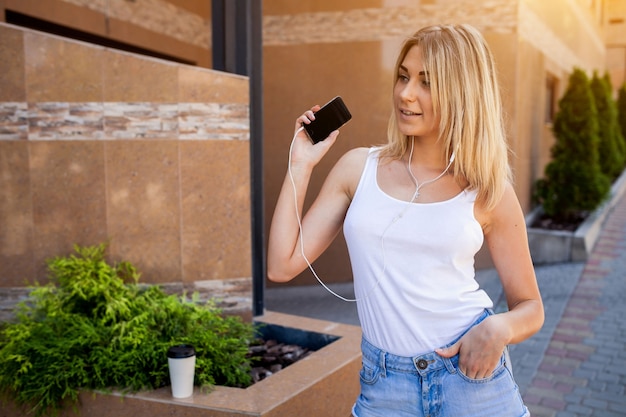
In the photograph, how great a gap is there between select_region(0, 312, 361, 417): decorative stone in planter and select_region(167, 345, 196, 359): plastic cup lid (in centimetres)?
23

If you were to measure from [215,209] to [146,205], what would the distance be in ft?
1.41

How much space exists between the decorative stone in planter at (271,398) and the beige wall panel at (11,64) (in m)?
1.69

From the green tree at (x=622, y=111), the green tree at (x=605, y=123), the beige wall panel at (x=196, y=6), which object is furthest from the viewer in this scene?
the green tree at (x=622, y=111)

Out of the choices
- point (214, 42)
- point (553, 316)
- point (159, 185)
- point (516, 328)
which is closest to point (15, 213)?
point (159, 185)

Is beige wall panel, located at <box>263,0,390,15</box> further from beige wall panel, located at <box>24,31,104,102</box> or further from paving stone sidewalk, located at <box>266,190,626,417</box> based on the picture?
beige wall panel, located at <box>24,31,104,102</box>

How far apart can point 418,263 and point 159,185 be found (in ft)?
8.32

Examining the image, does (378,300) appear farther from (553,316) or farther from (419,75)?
(553,316)

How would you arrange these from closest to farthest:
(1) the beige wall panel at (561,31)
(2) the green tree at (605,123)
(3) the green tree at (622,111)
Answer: (1) the beige wall panel at (561,31) < (2) the green tree at (605,123) < (3) the green tree at (622,111)

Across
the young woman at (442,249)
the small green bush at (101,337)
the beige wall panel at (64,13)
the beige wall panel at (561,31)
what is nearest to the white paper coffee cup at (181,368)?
the small green bush at (101,337)

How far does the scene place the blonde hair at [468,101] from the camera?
5.39ft

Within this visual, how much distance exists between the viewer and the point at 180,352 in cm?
288

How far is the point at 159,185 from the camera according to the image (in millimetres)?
3869

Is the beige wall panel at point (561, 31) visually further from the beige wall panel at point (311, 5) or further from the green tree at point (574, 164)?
the beige wall panel at point (311, 5)

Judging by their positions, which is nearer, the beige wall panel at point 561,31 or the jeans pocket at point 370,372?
the jeans pocket at point 370,372
